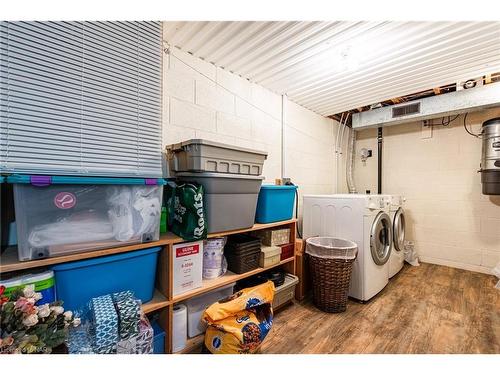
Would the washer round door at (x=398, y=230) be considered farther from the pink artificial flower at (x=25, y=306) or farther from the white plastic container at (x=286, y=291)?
the pink artificial flower at (x=25, y=306)

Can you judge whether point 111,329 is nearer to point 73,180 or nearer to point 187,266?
point 187,266

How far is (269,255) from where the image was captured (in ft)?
6.09

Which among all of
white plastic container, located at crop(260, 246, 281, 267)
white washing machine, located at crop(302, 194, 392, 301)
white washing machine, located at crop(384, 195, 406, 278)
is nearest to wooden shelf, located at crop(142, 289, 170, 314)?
white plastic container, located at crop(260, 246, 281, 267)

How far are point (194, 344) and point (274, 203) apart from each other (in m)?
1.16

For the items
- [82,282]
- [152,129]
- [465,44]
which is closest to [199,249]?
[82,282]

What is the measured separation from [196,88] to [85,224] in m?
1.38

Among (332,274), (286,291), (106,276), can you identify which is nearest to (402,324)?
(332,274)

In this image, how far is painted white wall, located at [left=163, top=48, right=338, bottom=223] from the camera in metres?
1.80

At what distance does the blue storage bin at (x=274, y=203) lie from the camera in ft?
6.11

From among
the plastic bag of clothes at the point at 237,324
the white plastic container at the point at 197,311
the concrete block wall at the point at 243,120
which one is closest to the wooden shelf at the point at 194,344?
the white plastic container at the point at 197,311

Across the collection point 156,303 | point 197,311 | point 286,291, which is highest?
point 156,303

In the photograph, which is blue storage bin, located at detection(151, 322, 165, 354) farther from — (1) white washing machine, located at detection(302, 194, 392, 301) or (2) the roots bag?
(1) white washing machine, located at detection(302, 194, 392, 301)
